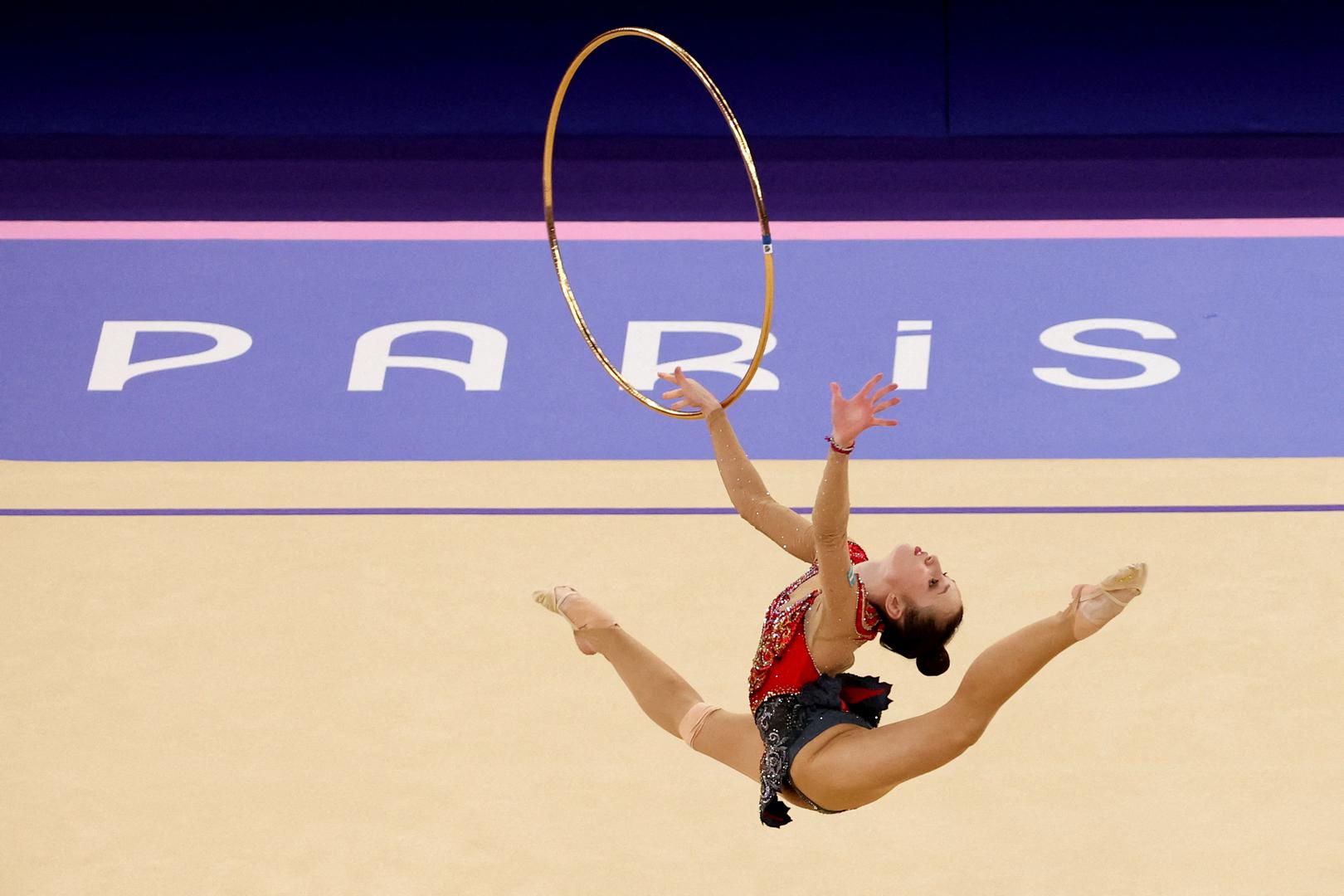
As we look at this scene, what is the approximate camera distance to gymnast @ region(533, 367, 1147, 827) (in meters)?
3.50

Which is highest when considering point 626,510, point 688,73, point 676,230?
point 688,73

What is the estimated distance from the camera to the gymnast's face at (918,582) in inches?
148

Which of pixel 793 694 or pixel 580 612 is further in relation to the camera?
pixel 580 612

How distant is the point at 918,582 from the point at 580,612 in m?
0.97

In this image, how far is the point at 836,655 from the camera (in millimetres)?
3902

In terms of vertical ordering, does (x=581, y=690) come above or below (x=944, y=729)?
above

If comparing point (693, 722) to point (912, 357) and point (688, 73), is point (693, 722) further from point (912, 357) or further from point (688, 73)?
point (688, 73)

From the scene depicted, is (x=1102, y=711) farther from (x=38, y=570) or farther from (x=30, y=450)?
(x=30, y=450)

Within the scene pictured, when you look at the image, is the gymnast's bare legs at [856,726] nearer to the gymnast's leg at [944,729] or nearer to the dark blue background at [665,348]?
the gymnast's leg at [944,729]

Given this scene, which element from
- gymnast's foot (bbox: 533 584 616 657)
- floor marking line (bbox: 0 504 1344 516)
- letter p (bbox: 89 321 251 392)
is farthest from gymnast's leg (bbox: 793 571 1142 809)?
letter p (bbox: 89 321 251 392)

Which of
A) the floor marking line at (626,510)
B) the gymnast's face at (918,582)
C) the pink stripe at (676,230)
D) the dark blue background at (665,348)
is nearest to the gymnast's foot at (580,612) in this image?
the gymnast's face at (918,582)

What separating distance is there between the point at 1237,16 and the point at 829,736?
17.5ft

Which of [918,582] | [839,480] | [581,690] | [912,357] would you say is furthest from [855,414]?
[912,357]

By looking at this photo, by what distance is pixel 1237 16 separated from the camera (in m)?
7.90
